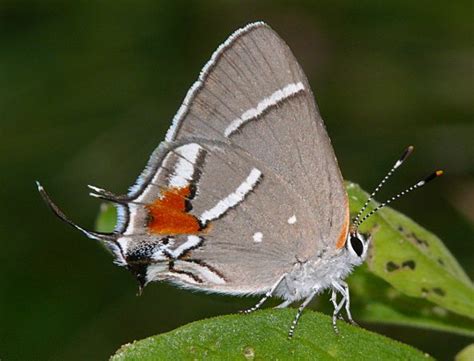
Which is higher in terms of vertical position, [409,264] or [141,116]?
[409,264]

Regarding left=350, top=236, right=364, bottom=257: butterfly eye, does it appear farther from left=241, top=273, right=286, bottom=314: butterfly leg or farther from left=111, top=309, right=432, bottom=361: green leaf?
left=111, top=309, right=432, bottom=361: green leaf

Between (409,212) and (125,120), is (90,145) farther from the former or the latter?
(409,212)

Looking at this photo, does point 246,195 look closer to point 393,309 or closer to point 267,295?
point 267,295

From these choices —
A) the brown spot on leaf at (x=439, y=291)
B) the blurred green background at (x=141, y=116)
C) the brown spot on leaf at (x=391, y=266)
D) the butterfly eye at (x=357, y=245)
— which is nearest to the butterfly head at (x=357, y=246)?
the butterfly eye at (x=357, y=245)

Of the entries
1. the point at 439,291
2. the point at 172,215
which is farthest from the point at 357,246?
the point at 172,215

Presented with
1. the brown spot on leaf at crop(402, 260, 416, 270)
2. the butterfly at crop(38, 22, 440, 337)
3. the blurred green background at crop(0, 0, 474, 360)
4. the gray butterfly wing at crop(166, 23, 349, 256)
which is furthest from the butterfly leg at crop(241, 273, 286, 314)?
the blurred green background at crop(0, 0, 474, 360)
